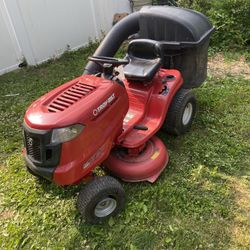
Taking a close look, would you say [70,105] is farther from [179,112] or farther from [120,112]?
[179,112]

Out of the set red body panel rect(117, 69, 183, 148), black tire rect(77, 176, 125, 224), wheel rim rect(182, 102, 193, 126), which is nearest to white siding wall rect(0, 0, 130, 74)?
red body panel rect(117, 69, 183, 148)

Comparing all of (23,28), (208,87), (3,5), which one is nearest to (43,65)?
(23,28)

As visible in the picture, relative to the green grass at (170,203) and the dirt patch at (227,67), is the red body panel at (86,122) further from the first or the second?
the dirt patch at (227,67)

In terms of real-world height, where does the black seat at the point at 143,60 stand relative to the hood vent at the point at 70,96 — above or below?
below

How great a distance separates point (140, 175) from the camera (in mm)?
2625

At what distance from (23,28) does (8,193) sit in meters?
3.18

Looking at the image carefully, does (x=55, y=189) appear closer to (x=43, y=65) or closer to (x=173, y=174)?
(x=173, y=174)

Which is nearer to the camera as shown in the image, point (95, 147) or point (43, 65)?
point (95, 147)

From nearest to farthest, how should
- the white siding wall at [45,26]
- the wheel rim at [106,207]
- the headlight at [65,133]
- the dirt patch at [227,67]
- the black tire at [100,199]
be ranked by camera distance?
the headlight at [65,133], the black tire at [100,199], the wheel rim at [106,207], the dirt patch at [227,67], the white siding wall at [45,26]

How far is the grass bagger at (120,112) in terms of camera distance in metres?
2.20

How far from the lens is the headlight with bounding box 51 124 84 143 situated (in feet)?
7.04

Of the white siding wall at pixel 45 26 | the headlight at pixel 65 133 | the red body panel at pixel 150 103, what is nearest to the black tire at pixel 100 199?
the headlight at pixel 65 133

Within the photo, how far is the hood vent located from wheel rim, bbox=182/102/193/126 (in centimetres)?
115

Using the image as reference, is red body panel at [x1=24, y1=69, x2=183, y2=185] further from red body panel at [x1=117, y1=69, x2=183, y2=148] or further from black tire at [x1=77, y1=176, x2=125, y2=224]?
black tire at [x1=77, y1=176, x2=125, y2=224]
